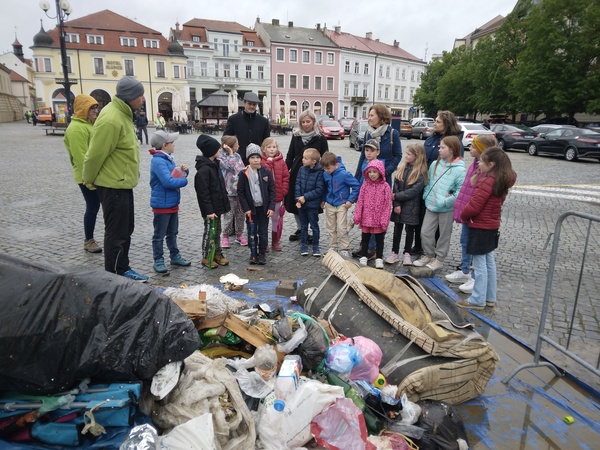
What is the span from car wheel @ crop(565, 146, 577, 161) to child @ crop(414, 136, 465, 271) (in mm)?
15996

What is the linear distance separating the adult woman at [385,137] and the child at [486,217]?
148cm

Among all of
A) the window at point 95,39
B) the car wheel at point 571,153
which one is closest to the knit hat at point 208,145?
the car wheel at point 571,153

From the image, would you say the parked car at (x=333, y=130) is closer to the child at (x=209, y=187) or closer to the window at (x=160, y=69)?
the child at (x=209, y=187)

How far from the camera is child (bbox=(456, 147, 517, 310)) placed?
168 inches

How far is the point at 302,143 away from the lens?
6.47 meters

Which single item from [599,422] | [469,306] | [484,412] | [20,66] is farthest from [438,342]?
[20,66]

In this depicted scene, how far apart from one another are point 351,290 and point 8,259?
2.49 m

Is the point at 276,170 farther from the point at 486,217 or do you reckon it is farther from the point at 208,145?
the point at 486,217

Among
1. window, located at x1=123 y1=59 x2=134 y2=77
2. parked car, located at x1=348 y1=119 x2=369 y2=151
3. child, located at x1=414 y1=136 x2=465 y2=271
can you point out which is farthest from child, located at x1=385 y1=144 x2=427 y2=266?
window, located at x1=123 y1=59 x2=134 y2=77

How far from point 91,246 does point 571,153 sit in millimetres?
19347

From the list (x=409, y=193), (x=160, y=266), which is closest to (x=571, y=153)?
(x=409, y=193)

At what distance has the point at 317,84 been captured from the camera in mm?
66438

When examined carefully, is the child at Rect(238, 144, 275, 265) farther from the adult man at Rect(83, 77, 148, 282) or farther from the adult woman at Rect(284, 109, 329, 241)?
the adult man at Rect(83, 77, 148, 282)

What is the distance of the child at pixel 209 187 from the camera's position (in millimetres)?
5320
